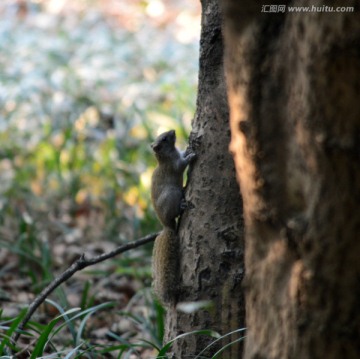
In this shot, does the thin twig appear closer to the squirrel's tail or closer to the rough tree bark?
the squirrel's tail

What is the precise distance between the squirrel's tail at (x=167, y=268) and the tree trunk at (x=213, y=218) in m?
0.07

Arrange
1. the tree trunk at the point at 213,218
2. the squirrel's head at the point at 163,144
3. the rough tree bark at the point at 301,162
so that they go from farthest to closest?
the squirrel's head at the point at 163,144 → the tree trunk at the point at 213,218 → the rough tree bark at the point at 301,162

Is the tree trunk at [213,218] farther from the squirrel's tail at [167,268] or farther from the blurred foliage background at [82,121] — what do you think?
the blurred foliage background at [82,121]

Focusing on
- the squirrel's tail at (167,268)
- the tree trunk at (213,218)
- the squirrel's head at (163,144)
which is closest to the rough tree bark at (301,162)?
the tree trunk at (213,218)

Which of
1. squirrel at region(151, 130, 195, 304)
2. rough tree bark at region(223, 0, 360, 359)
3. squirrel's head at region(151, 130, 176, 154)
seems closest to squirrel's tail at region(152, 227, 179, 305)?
squirrel at region(151, 130, 195, 304)

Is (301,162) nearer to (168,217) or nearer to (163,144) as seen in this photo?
(168,217)

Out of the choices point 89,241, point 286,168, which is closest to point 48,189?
point 89,241

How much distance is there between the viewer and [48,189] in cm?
664

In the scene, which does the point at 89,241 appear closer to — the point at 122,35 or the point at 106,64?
the point at 106,64

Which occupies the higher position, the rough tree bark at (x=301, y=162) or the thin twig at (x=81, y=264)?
the rough tree bark at (x=301, y=162)

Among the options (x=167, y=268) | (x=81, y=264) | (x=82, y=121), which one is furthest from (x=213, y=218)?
(x=82, y=121)

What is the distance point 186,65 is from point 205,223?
20.8 ft

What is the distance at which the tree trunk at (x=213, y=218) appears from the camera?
9.72ft

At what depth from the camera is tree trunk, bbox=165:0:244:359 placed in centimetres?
→ 296
